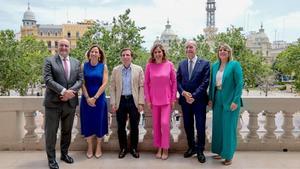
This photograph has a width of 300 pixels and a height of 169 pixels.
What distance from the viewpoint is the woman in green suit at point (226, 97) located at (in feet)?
15.7

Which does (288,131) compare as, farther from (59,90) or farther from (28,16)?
(28,16)

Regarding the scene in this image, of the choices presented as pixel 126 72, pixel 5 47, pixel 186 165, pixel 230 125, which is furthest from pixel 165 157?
pixel 5 47

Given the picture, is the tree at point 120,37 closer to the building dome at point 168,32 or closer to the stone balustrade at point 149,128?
the stone balustrade at point 149,128

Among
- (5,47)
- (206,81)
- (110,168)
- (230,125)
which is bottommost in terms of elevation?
(110,168)

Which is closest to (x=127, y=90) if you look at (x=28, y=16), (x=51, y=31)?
(x=51, y=31)

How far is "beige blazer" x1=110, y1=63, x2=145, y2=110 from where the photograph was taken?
16.6ft

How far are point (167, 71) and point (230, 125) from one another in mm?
1223

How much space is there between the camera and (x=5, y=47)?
22.5 meters

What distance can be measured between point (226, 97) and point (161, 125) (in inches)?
42.0

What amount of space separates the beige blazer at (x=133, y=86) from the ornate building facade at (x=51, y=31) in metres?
78.0

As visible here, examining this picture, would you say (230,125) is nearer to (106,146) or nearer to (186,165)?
(186,165)

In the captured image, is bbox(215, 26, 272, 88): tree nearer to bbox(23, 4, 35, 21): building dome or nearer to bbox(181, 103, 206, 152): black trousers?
bbox(181, 103, 206, 152): black trousers

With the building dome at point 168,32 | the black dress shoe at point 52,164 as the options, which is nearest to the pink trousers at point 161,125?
the black dress shoe at point 52,164

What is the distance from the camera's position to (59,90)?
14.8 feet
